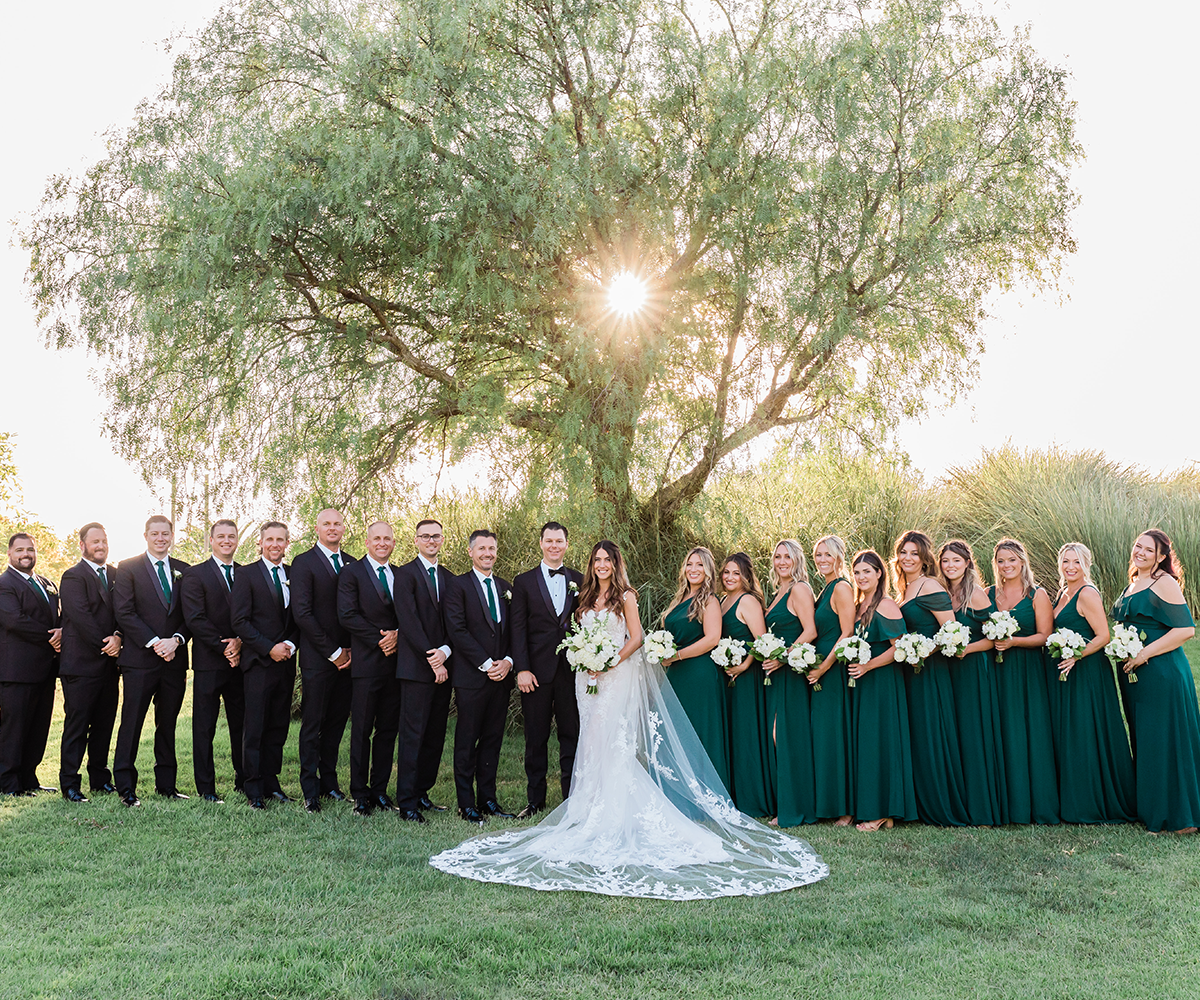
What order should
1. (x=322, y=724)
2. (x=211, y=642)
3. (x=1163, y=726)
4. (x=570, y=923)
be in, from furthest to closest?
(x=322, y=724)
(x=211, y=642)
(x=1163, y=726)
(x=570, y=923)

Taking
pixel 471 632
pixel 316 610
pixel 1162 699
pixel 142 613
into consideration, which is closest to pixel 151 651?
pixel 142 613

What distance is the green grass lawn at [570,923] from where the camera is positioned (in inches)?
165

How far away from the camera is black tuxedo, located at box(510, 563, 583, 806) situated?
23.9ft

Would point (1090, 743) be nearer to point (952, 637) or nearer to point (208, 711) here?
point (952, 637)

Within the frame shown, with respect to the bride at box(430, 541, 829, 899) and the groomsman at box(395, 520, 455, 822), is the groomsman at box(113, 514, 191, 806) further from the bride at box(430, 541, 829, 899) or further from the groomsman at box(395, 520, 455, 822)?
the bride at box(430, 541, 829, 899)

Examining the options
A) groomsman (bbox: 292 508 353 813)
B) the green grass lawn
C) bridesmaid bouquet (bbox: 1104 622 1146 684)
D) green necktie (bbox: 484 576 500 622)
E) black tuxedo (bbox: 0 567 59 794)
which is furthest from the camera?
black tuxedo (bbox: 0 567 59 794)

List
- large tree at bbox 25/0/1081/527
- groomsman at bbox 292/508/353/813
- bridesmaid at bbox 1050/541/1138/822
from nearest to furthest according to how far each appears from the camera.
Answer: bridesmaid at bbox 1050/541/1138/822 → groomsman at bbox 292/508/353/813 → large tree at bbox 25/0/1081/527

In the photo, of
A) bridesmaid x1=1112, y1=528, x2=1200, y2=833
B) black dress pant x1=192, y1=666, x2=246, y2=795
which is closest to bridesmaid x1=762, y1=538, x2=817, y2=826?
bridesmaid x1=1112, y1=528, x2=1200, y2=833

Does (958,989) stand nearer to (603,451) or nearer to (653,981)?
(653,981)

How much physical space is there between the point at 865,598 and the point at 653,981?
3.65 meters

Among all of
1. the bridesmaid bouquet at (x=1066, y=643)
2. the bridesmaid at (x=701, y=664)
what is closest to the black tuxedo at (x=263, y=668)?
the bridesmaid at (x=701, y=664)

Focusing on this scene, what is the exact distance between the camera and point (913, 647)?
6.84m

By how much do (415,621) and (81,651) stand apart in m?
2.78

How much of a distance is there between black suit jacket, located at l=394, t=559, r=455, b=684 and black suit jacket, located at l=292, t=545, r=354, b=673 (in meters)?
0.50
